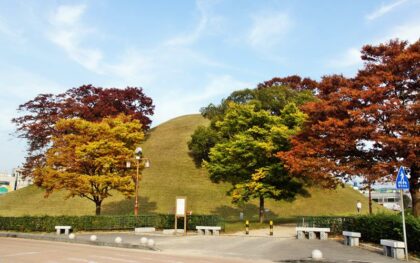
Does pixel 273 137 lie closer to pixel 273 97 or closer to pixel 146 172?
pixel 273 97

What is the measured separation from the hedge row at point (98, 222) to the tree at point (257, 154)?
715 cm

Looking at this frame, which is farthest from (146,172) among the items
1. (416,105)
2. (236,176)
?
(416,105)

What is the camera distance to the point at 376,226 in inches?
698

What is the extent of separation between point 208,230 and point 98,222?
338 inches

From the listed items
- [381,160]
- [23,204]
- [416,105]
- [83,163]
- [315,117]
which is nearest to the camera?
[416,105]

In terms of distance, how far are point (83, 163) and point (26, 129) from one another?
84.0 ft

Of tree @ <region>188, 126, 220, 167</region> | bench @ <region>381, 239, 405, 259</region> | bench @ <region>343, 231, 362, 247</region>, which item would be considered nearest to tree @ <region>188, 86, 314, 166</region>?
tree @ <region>188, 126, 220, 167</region>

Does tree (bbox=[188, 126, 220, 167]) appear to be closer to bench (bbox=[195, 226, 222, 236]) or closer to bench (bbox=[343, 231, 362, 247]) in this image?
bench (bbox=[195, 226, 222, 236])

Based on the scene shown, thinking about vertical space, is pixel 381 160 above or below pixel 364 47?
below

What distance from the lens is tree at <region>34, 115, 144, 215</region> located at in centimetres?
3472

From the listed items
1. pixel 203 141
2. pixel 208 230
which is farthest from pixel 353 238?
pixel 203 141

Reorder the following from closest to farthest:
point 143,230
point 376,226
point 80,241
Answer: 1. point 376,226
2. point 80,241
3. point 143,230

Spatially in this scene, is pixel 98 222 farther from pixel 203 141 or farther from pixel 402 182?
pixel 203 141

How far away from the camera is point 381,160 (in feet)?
75.1
